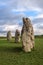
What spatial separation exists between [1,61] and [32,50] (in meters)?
5.85

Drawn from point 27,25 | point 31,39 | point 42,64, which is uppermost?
point 27,25

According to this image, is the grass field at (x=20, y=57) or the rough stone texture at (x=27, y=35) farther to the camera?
the rough stone texture at (x=27, y=35)

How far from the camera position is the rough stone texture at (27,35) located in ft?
89.5

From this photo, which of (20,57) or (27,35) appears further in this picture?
(27,35)

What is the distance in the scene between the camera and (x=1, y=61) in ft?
76.0

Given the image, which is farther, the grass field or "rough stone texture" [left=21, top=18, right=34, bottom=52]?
"rough stone texture" [left=21, top=18, right=34, bottom=52]

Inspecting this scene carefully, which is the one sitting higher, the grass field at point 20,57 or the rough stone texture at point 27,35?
the rough stone texture at point 27,35

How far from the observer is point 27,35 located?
92.8 feet

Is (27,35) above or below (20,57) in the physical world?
above

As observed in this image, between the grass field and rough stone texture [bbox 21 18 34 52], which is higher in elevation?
rough stone texture [bbox 21 18 34 52]

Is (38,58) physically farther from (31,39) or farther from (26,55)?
(31,39)

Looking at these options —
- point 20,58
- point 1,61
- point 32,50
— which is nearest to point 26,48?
point 32,50

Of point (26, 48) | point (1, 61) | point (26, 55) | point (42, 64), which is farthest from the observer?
point (26, 48)

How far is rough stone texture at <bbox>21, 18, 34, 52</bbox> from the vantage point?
2729 cm
